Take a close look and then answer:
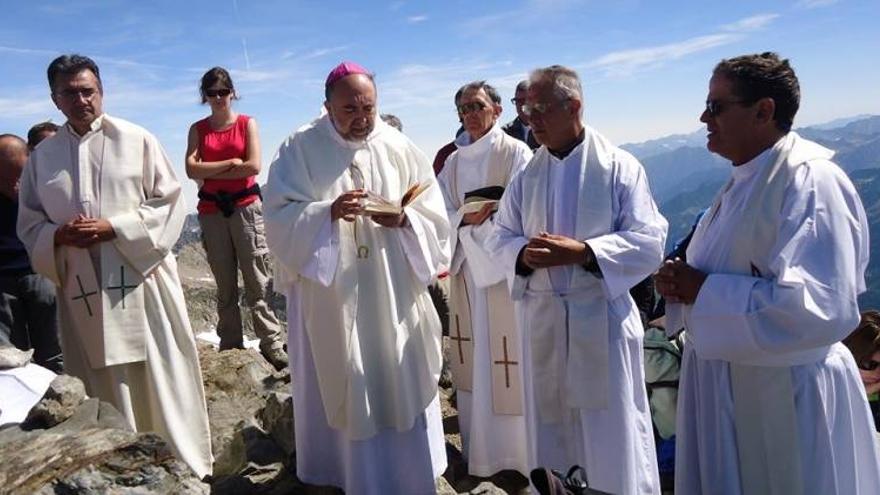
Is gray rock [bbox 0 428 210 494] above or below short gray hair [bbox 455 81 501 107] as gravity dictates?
below

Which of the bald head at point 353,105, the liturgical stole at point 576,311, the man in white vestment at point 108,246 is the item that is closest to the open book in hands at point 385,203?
the bald head at point 353,105

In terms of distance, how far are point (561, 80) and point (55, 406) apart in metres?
2.86

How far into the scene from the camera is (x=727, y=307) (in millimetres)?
2885

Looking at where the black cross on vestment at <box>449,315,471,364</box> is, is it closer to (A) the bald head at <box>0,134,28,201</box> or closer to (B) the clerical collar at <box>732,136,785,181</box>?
(B) the clerical collar at <box>732,136,785,181</box>

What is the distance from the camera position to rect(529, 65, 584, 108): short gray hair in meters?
3.90

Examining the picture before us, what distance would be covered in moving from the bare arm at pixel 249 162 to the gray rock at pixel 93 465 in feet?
14.7

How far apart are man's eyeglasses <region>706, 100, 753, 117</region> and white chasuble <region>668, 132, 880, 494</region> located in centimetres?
24

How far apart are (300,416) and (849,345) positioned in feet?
12.7

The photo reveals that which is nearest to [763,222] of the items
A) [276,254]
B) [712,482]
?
[712,482]

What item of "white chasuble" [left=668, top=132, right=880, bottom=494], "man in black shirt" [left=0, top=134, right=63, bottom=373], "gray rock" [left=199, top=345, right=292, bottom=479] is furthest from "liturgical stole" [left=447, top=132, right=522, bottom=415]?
"man in black shirt" [left=0, top=134, right=63, bottom=373]

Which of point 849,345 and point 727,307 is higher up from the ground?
point 727,307

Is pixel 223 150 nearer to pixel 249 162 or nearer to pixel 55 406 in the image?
pixel 249 162

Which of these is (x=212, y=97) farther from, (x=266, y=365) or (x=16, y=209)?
(x=266, y=365)

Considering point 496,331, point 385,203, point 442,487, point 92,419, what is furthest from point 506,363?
point 92,419
